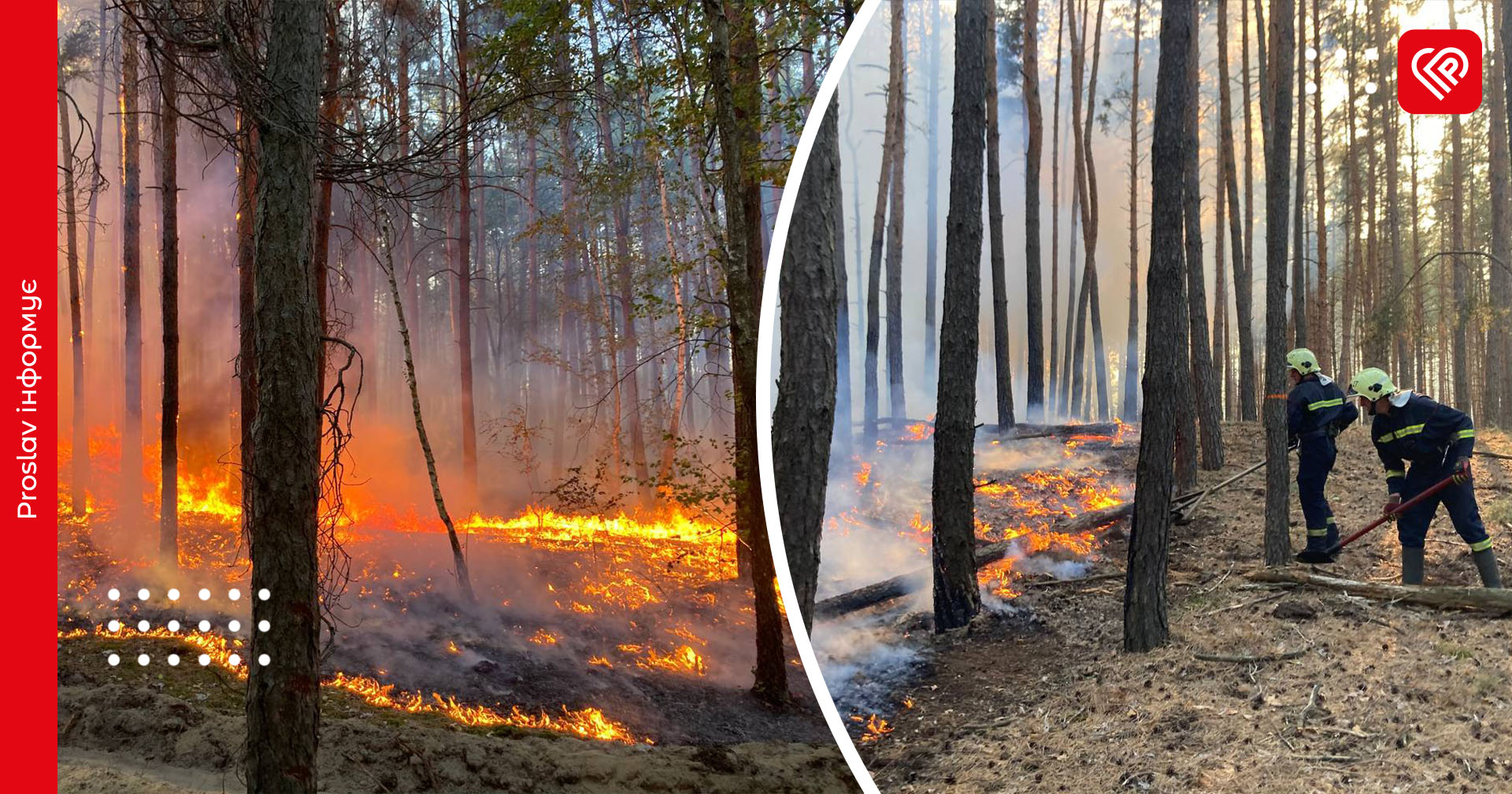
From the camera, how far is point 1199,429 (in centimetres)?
176

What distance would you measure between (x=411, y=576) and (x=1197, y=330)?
1273 centimetres

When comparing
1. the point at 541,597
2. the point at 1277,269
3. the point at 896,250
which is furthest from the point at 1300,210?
the point at 541,597

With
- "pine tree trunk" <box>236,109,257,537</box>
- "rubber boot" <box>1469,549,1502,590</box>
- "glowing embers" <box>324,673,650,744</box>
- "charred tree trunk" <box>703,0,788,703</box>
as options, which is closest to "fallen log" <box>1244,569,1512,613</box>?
"rubber boot" <box>1469,549,1502,590</box>

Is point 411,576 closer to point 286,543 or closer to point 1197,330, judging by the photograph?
point 286,543

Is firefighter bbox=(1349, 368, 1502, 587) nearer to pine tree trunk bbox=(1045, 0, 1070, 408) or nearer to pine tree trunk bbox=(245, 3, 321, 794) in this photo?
pine tree trunk bbox=(1045, 0, 1070, 408)

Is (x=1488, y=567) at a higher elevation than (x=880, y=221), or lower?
lower

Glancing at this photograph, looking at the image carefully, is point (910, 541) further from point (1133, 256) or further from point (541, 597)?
point (541, 597)

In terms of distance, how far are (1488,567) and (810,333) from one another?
110 centimetres

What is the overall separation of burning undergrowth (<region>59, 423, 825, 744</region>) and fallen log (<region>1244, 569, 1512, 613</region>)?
8.46 meters

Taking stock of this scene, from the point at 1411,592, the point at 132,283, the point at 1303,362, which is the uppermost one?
the point at 132,283

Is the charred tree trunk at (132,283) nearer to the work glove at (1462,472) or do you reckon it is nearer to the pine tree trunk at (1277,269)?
the pine tree trunk at (1277,269)

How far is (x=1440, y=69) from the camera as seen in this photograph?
1.37 m

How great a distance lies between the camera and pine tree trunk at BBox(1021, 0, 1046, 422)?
1.52 meters

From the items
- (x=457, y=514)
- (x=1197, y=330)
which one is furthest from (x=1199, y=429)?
(x=457, y=514)
